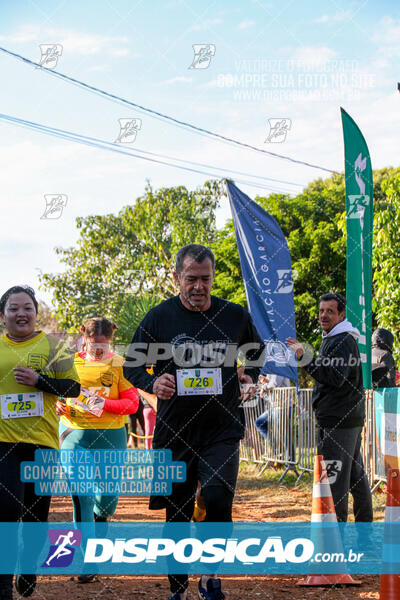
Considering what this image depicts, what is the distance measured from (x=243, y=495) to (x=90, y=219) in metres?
34.0

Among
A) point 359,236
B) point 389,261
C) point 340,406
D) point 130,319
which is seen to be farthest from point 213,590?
point 130,319

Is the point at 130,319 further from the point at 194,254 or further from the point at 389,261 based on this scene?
the point at 194,254

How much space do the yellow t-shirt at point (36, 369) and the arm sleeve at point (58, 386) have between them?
0.29 ft

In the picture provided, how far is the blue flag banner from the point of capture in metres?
11.3

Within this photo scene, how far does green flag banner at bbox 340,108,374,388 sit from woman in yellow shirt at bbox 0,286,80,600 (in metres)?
4.52

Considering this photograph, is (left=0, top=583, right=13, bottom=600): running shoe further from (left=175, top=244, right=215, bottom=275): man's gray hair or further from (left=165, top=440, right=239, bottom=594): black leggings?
(left=175, top=244, right=215, bottom=275): man's gray hair

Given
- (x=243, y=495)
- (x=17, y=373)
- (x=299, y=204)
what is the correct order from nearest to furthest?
1. (x=17, y=373)
2. (x=243, y=495)
3. (x=299, y=204)

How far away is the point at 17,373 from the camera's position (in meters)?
4.68

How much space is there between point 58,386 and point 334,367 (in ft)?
6.93

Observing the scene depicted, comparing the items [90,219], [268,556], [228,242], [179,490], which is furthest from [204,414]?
[90,219]

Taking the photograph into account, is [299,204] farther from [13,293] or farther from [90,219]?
[13,293]

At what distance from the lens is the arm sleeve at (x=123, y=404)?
18.8 feet

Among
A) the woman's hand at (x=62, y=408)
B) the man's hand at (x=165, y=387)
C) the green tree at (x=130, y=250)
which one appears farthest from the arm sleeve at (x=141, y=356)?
the green tree at (x=130, y=250)

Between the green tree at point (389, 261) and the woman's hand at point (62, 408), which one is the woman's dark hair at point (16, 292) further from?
the green tree at point (389, 261)
